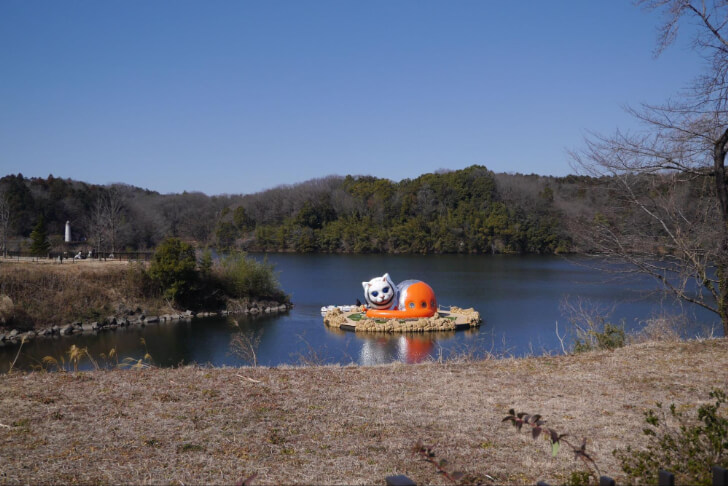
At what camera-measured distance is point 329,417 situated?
451 cm

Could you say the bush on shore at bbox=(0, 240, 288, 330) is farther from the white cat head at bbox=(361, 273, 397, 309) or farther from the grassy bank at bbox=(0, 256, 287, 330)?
the white cat head at bbox=(361, 273, 397, 309)

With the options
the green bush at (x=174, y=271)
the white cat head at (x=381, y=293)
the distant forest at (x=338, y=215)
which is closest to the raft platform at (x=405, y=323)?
the white cat head at (x=381, y=293)

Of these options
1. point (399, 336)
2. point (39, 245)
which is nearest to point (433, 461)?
point (399, 336)

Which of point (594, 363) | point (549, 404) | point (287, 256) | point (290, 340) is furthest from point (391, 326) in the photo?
point (287, 256)

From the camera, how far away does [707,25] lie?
7.03 m

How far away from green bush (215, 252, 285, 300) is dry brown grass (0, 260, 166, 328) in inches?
144

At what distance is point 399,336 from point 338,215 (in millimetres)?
47824

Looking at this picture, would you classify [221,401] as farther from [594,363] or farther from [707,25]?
[707,25]

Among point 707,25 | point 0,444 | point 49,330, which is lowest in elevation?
point 49,330

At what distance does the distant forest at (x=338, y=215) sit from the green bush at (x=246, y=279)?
17.1m

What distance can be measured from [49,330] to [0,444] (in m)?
21.1

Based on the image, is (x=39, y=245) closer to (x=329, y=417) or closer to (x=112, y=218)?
(x=112, y=218)

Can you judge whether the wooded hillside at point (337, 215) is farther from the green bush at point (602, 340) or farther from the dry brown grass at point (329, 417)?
the dry brown grass at point (329, 417)

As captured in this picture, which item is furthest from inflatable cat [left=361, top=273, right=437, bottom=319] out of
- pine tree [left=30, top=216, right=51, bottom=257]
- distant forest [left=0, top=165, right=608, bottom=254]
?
distant forest [left=0, top=165, right=608, bottom=254]
